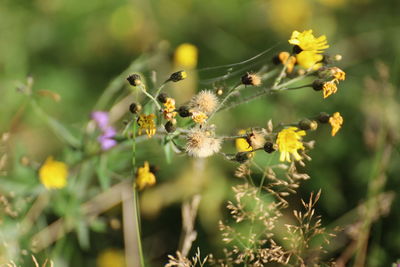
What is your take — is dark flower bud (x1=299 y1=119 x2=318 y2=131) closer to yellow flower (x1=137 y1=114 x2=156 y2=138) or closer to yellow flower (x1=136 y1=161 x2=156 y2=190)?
yellow flower (x1=137 y1=114 x2=156 y2=138)

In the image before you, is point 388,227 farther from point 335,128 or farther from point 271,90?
point 271,90

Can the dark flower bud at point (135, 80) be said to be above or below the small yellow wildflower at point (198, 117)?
above

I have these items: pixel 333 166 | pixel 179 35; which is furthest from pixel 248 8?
pixel 333 166

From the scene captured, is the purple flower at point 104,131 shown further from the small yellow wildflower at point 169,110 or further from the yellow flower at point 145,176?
the small yellow wildflower at point 169,110

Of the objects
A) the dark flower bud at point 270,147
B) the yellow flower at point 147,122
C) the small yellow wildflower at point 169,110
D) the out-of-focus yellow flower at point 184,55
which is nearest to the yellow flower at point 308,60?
the dark flower bud at point 270,147

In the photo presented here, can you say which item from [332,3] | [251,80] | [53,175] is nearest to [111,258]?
[53,175]

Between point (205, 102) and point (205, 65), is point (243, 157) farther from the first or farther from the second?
point (205, 65)
